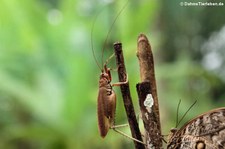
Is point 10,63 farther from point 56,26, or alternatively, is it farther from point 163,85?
point 163,85

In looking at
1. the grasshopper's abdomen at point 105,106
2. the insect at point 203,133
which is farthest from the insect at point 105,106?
the insect at point 203,133

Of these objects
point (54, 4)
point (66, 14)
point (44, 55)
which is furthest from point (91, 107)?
point (54, 4)

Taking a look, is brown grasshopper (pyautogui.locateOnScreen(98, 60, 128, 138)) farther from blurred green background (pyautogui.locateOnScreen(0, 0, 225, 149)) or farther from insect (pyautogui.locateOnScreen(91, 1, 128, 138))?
blurred green background (pyautogui.locateOnScreen(0, 0, 225, 149))

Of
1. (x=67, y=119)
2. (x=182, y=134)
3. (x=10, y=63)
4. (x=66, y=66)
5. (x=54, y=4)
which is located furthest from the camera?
(x=54, y=4)

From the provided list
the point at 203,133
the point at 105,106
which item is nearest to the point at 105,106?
the point at 105,106

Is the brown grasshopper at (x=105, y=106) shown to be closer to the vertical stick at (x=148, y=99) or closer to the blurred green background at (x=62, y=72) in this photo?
the vertical stick at (x=148, y=99)
